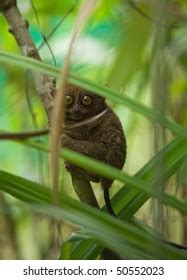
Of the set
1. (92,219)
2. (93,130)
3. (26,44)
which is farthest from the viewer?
(93,130)

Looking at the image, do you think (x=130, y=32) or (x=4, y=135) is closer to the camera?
(x=4, y=135)

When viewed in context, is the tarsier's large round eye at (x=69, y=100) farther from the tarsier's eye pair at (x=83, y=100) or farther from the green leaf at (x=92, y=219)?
the green leaf at (x=92, y=219)

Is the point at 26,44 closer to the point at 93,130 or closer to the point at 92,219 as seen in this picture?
the point at 93,130

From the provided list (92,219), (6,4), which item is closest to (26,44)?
(6,4)

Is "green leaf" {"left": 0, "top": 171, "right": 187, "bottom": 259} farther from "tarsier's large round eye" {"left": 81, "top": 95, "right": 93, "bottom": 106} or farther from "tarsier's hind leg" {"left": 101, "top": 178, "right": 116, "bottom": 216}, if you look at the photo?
"tarsier's large round eye" {"left": 81, "top": 95, "right": 93, "bottom": 106}

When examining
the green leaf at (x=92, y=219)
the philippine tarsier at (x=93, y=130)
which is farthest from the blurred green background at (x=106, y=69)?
the green leaf at (x=92, y=219)

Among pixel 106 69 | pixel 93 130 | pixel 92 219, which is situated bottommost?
pixel 92 219
